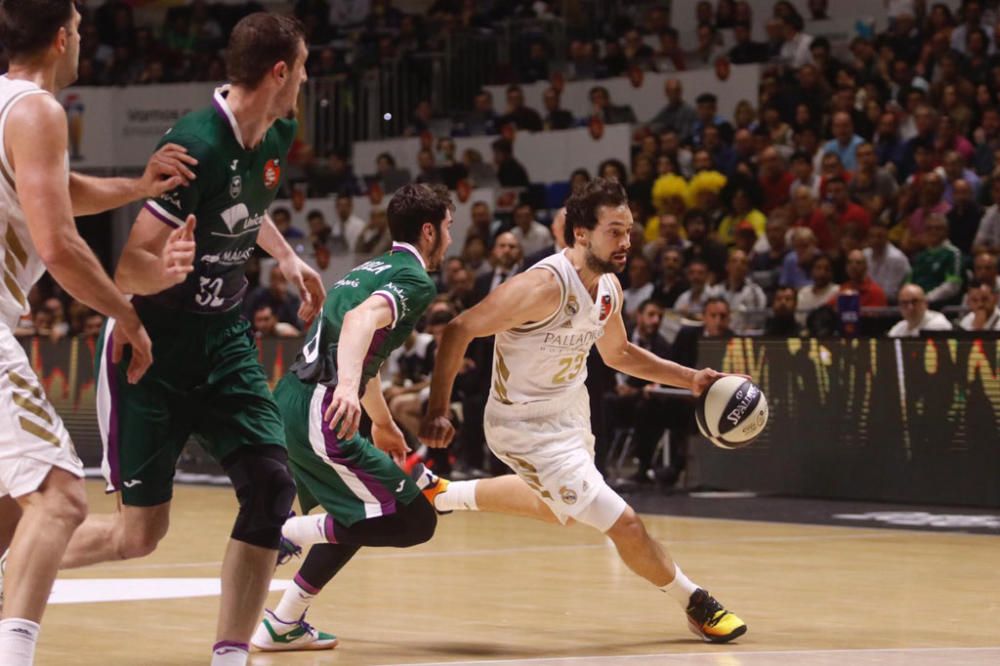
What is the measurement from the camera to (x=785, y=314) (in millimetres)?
13719

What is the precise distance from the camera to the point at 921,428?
1221cm

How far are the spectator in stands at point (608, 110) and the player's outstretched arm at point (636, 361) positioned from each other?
1248 cm

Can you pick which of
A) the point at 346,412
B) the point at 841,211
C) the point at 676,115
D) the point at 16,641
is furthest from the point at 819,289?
the point at 16,641

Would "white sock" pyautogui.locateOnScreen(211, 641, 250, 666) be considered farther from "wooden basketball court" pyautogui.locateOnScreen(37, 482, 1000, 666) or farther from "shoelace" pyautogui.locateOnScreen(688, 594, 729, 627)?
"shoelace" pyautogui.locateOnScreen(688, 594, 729, 627)

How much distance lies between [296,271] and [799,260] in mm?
9639

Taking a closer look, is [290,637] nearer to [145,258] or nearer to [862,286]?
[145,258]

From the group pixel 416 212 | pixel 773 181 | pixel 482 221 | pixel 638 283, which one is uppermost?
pixel 416 212

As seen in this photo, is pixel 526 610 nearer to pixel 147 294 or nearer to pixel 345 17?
pixel 147 294

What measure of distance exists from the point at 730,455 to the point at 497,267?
10.0ft

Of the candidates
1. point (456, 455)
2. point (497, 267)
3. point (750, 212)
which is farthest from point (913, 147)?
point (456, 455)

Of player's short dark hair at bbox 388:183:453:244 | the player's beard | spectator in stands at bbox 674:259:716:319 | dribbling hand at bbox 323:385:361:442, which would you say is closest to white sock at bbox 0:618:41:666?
dribbling hand at bbox 323:385:361:442

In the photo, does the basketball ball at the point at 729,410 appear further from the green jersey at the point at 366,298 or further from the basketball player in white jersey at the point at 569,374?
the green jersey at the point at 366,298

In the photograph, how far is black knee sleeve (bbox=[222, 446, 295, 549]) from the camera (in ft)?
16.8

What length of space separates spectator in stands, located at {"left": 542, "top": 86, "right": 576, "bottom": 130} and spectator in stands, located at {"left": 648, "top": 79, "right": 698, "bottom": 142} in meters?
1.13
